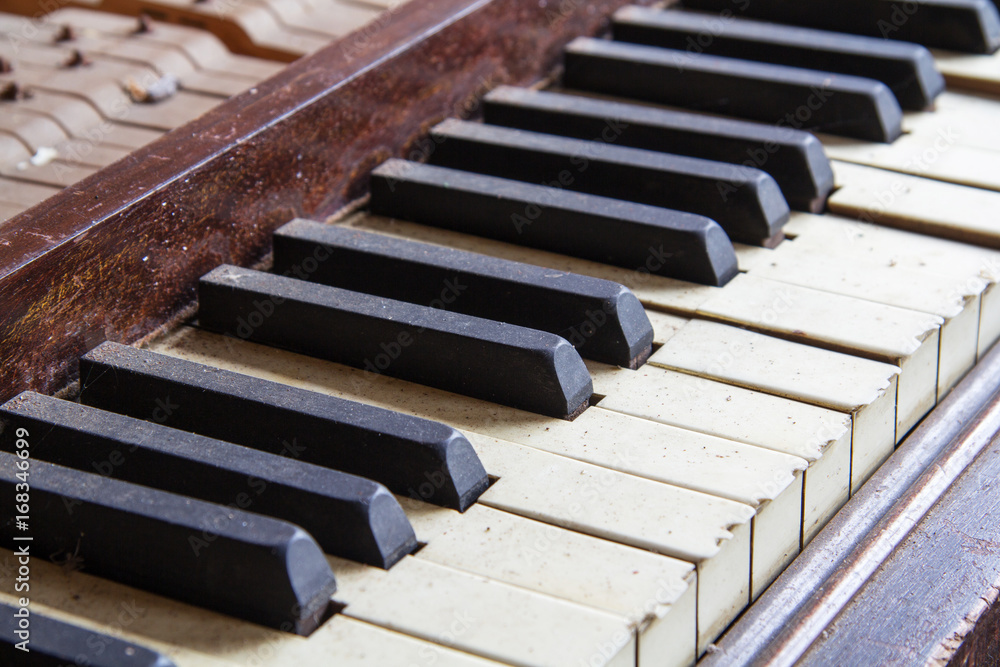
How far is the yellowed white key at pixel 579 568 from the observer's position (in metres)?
1.07

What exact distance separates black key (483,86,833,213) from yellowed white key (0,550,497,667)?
1.06 metres

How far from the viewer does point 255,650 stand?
1.05m

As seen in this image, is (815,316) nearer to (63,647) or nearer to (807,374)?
(807,374)

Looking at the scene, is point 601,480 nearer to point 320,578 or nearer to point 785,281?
point 320,578

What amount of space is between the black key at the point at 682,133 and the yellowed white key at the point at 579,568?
866mm

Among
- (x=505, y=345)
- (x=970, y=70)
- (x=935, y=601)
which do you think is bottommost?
(x=935, y=601)

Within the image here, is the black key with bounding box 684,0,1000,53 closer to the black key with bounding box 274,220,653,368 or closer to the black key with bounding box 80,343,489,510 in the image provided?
the black key with bounding box 274,220,653,368

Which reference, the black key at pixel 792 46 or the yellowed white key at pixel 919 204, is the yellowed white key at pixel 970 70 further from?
the yellowed white key at pixel 919 204

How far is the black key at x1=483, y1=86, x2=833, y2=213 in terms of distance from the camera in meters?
1.81

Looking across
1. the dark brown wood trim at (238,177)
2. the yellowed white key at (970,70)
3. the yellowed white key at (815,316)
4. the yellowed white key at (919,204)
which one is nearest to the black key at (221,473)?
the dark brown wood trim at (238,177)

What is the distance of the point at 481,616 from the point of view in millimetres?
1064

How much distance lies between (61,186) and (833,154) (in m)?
1.22

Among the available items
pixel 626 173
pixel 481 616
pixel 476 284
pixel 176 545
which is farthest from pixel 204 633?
pixel 626 173

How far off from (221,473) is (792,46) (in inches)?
55.8
